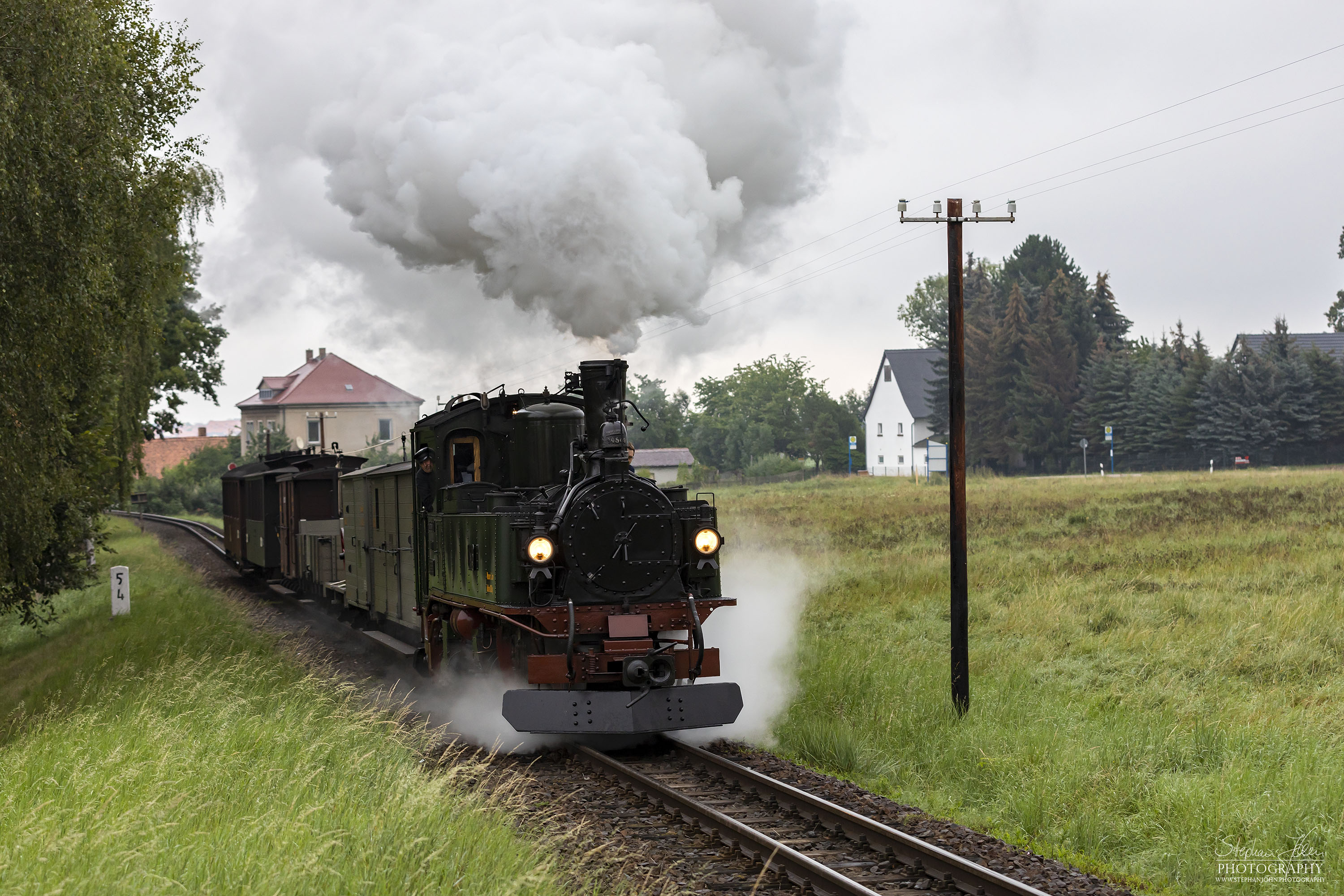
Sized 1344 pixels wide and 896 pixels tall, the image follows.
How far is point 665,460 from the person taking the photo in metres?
77.8

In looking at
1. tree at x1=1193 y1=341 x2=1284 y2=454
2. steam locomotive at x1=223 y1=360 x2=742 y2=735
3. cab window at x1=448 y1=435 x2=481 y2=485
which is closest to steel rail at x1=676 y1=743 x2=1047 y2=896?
steam locomotive at x1=223 y1=360 x2=742 y2=735

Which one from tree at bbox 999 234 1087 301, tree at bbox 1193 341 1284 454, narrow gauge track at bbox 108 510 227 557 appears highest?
tree at bbox 999 234 1087 301

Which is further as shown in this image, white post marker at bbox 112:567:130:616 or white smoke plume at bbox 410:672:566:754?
white post marker at bbox 112:567:130:616

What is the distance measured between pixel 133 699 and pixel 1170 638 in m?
11.3

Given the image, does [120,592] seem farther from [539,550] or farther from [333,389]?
[333,389]

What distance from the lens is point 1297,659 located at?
12406 mm

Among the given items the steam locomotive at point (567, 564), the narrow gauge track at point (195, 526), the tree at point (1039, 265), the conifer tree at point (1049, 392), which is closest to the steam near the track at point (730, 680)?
the steam locomotive at point (567, 564)

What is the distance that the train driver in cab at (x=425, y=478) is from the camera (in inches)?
476

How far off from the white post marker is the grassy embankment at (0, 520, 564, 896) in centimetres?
704

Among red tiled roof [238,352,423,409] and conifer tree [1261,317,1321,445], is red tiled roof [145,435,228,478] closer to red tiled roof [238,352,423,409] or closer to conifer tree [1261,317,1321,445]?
red tiled roof [238,352,423,409]

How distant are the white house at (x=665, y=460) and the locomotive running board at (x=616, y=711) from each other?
6405 cm

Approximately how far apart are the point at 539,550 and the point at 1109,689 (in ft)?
20.3

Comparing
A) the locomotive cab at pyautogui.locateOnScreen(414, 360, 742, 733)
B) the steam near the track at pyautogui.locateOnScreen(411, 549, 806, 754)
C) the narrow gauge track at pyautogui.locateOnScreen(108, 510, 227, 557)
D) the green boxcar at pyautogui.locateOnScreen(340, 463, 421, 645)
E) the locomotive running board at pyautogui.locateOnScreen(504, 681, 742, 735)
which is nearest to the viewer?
the locomotive running board at pyautogui.locateOnScreen(504, 681, 742, 735)

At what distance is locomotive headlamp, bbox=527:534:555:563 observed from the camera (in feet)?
31.3
